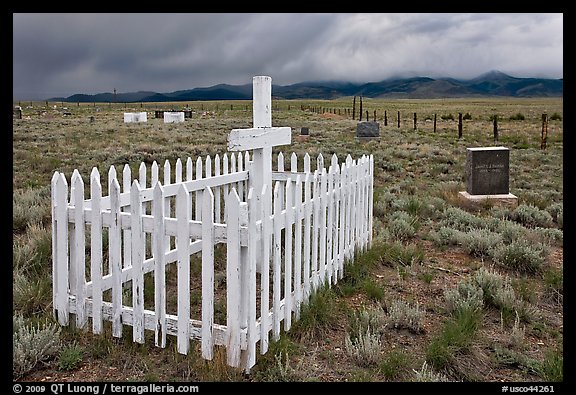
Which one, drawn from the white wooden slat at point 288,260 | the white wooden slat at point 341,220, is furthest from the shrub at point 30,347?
the white wooden slat at point 341,220

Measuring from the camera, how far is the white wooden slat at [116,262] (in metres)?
4.09

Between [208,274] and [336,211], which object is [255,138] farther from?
[208,274]

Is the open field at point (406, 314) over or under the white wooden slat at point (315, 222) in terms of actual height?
under

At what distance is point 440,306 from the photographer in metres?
5.10

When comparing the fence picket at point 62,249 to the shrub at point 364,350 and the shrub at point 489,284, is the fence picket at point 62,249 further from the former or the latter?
the shrub at point 489,284

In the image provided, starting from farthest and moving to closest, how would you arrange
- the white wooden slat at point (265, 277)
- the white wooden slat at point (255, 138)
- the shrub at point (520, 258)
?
the shrub at point (520, 258), the white wooden slat at point (255, 138), the white wooden slat at point (265, 277)

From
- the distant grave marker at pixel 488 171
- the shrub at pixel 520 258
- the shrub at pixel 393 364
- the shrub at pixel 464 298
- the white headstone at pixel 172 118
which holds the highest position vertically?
the white headstone at pixel 172 118

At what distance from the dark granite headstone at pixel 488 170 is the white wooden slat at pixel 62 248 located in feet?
28.3

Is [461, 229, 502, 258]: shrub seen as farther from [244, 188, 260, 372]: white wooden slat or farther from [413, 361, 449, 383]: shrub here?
[244, 188, 260, 372]: white wooden slat

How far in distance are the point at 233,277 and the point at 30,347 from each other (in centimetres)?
167

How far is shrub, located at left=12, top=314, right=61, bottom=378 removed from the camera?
3.62 meters

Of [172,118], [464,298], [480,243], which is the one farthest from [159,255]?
[172,118]
